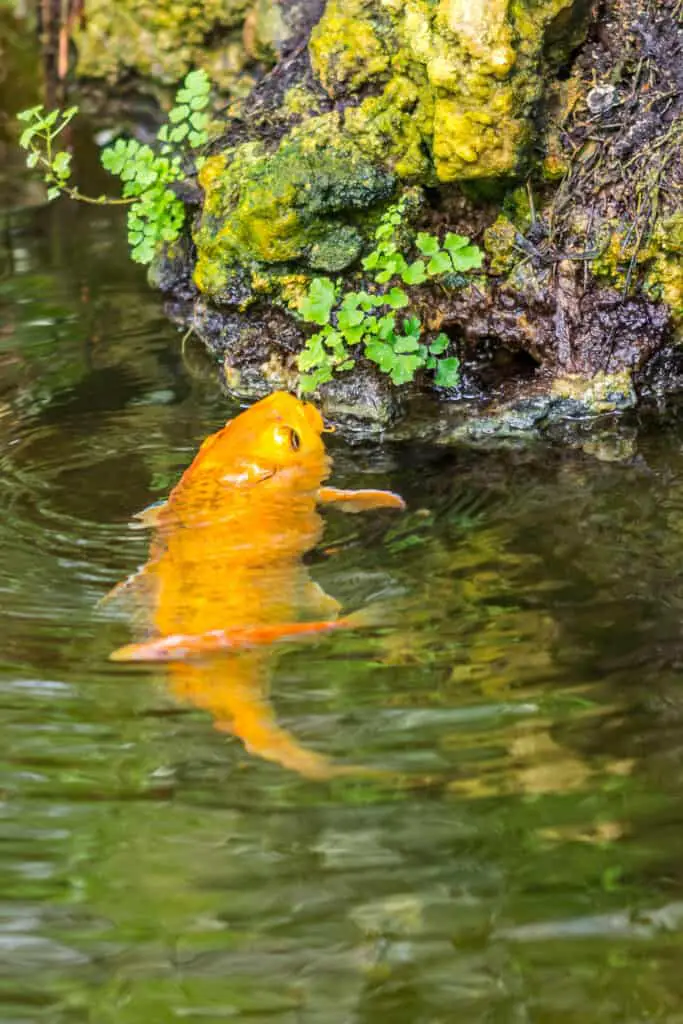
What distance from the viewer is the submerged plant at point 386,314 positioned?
5.16 m

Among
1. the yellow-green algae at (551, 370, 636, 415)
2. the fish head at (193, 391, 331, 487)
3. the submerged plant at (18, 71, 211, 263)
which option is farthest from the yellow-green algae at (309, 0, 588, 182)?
the fish head at (193, 391, 331, 487)

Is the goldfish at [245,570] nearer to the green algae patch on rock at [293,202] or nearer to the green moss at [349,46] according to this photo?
the green algae patch on rock at [293,202]

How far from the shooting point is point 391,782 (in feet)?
10.5

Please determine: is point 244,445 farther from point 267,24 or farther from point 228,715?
point 267,24

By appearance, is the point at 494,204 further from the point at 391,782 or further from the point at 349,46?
the point at 391,782

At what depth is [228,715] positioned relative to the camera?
3459 millimetres

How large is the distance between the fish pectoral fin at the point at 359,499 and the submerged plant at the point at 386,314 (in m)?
0.75

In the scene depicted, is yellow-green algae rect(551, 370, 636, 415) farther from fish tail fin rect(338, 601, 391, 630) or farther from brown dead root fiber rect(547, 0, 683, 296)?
fish tail fin rect(338, 601, 391, 630)

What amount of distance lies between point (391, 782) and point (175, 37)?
612 centimetres

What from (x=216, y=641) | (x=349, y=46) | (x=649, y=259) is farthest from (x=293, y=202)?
(x=216, y=641)

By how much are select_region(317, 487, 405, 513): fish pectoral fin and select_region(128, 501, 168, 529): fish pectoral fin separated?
0.64m

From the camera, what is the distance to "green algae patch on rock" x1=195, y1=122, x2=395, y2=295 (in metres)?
5.34

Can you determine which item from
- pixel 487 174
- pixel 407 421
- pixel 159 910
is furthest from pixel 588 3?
pixel 159 910

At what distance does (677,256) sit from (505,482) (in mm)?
1408
